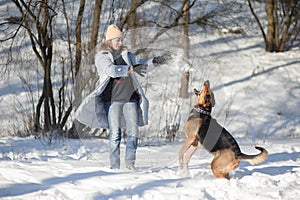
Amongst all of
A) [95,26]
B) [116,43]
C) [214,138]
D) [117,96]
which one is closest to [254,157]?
[214,138]

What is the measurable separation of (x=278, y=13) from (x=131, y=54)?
16.8 meters

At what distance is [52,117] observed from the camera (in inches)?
437

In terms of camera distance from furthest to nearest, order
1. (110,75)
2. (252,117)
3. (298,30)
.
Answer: (298,30)
(252,117)
(110,75)

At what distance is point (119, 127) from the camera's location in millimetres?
6508

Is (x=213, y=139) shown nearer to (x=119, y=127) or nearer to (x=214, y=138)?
(x=214, y=138)

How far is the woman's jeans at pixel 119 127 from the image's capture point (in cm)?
639

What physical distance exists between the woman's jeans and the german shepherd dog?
70cm

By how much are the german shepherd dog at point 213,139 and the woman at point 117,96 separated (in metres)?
0.70

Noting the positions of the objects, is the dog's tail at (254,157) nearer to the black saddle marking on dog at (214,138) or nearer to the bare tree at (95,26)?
the black saddle marking on dog at (214,138)

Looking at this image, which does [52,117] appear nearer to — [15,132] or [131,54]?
[15,132]

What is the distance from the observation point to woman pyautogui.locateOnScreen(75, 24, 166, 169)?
6266 millimetres

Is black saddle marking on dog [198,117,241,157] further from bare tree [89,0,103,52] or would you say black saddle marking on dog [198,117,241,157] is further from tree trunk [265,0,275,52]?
tree trunk [265,0,275,52]

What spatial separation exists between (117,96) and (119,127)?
16.4 inches

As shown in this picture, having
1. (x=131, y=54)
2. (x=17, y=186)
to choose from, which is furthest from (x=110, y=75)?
(x=17, y=186)
